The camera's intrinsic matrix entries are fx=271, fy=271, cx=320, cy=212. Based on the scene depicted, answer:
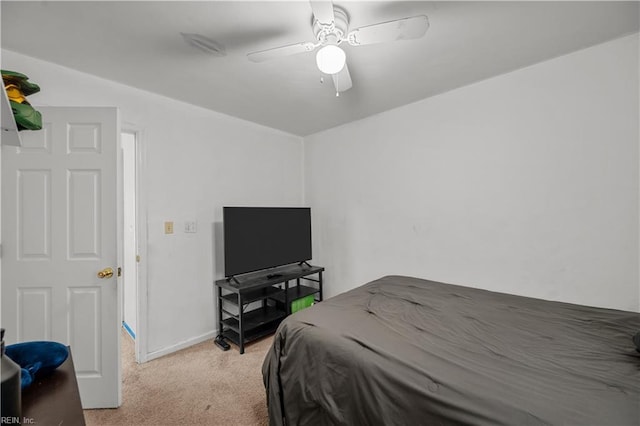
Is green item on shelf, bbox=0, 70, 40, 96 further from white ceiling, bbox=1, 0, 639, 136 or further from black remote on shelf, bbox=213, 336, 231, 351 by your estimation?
black remote on shelf, bbox=213, 336, 231, 351

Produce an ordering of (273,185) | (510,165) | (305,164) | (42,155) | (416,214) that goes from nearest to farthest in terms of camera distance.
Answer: (42,155) < (510,165) < (416,214) < (273,185) < (305,164)

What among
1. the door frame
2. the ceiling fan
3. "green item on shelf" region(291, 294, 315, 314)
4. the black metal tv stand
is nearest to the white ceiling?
the ceiling fan

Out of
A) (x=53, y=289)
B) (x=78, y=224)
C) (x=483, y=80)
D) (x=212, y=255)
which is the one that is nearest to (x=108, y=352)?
(x=53, y=289)

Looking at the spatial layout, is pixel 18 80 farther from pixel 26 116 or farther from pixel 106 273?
pixel 106 273

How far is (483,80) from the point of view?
7.62ft

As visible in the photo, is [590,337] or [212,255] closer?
[590,337]

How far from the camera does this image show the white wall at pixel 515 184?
71.2 inches

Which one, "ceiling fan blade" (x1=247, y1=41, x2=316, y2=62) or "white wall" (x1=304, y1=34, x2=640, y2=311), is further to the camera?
"white wall" (x1=304, y1=34, x2=640, y2=311)

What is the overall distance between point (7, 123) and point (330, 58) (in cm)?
137

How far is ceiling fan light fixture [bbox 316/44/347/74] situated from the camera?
4.76 feet

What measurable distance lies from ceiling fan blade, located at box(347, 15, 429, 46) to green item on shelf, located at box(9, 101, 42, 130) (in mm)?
1821

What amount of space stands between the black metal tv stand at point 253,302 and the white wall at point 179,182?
0.61 feet

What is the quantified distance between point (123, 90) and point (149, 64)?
52cm

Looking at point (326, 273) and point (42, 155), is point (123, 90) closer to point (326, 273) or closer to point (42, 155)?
point (42, 155)
